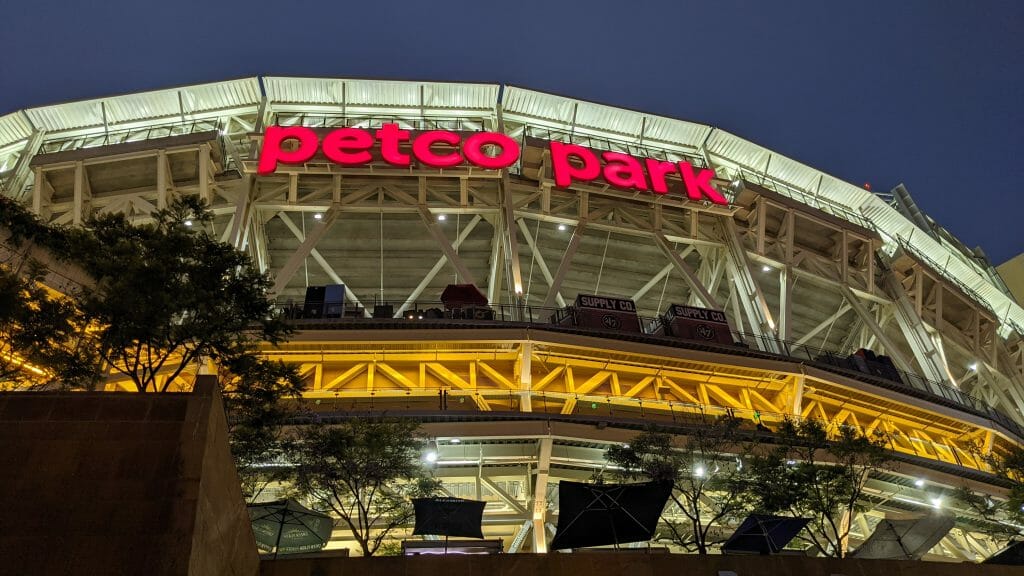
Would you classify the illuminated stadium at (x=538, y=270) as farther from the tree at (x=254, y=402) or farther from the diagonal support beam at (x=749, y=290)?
the tree at (x=254, y=402)

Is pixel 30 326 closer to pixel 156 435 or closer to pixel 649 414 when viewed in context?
pixel 156 435

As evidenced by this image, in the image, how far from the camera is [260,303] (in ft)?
56.3

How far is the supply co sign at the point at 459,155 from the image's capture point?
38.2 m

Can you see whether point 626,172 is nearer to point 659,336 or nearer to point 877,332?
point 659,336

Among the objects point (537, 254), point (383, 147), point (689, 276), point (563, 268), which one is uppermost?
point (383, 147)

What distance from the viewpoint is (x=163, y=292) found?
15.8 m

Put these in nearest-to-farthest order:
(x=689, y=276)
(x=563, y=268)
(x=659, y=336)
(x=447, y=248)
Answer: (x=659, y=336)
(x=447, y=248)
(x=563, y=268)
(x=689, y=276)

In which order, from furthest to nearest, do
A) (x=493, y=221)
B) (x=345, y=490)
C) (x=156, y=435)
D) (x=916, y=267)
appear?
(x=916, y=267) < (x=493, y=221) < (x=345, y=490) < (x=156, y=435)

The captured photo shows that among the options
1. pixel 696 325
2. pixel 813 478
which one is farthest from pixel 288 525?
pixel 696 325

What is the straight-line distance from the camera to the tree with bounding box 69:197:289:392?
15.6 m

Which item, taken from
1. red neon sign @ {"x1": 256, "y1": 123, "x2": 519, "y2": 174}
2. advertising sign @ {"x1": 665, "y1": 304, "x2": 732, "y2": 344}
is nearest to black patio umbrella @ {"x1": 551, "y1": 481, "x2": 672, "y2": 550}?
advertising sign @ {"x1": 665, "y1": 304, "x2": 732, "y2": 344}

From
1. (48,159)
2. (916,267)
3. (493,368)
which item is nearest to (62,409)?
(493,368)

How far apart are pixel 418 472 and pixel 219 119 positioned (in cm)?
3230

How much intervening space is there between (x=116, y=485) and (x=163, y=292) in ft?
18.2
